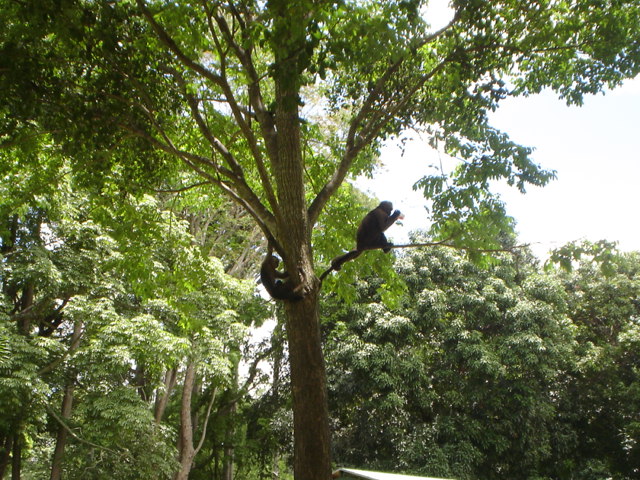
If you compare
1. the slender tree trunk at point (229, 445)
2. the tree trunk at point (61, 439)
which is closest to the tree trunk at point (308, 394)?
the tree trunk at point (61, 439)

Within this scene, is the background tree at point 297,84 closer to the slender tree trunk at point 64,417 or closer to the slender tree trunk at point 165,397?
the slender tree trunk at point 64,417

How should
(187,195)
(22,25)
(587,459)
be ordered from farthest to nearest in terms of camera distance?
(587,459), (187,195), (22,25)

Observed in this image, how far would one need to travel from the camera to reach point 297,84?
126 inches

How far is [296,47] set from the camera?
3.16 m

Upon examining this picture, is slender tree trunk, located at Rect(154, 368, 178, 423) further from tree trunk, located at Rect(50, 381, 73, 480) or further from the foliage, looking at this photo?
the foliage

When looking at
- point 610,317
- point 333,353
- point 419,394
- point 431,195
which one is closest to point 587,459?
point 610,317

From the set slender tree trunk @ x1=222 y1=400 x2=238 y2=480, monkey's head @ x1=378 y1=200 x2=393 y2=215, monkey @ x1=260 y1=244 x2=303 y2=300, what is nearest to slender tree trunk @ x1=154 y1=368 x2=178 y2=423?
slender tree trunk @ x1=222 y1=400 x2=238 y2=480

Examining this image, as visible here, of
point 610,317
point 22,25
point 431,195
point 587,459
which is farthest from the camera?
point 610,317

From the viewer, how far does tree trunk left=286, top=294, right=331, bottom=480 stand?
347cm

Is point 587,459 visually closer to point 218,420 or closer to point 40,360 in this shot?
point 218,420

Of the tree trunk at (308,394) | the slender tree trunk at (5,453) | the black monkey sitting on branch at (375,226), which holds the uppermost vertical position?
the black monkey sitting on branch at (375,226)

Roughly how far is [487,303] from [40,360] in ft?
30.7

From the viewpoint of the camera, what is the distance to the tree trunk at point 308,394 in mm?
3467

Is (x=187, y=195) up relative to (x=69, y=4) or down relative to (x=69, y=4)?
up
